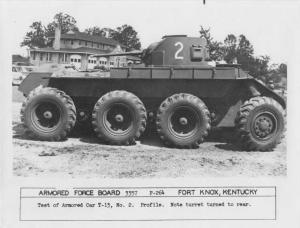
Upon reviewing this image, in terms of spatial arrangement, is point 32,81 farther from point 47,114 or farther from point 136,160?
point 136,160

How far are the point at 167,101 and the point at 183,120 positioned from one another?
A: 2.18 feet

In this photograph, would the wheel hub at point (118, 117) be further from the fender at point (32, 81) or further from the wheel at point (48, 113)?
the fender at point (32, 81)

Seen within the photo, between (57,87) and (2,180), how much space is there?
3661 mm

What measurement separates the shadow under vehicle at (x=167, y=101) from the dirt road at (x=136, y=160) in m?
0.38

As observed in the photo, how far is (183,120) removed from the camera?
11.9m

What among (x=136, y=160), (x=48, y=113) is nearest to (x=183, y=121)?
(x=136, y=160)

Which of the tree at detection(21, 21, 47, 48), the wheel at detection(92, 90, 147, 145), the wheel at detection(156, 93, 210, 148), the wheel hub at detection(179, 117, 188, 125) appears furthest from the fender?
the wheel hub at detection(179, 117, 188, 125)

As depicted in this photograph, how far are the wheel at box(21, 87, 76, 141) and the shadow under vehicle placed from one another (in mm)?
25

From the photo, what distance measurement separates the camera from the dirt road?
10039 millimetres

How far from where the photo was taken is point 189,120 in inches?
476

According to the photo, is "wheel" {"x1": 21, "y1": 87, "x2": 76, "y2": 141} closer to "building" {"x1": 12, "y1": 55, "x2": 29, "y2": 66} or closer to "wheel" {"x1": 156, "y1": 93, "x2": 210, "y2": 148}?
"building" {"x1": 12, "y1": 55, "x2": 29, "y2": 66}

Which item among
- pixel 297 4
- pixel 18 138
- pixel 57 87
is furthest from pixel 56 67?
pixel 297 4

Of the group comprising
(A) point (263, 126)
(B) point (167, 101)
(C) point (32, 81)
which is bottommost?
(A) point (263, 126)
